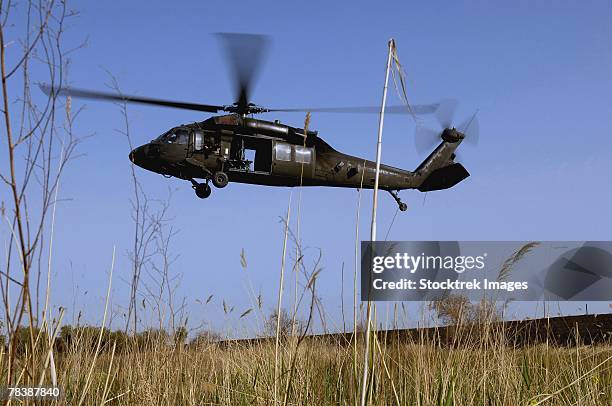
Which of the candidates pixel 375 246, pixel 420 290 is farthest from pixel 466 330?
pixel 375 246

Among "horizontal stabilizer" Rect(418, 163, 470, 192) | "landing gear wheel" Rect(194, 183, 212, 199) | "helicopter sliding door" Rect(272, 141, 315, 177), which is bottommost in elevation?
"landing gear wheel" Rect(194, 183, 212, 199)

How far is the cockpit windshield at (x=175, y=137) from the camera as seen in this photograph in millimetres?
10953

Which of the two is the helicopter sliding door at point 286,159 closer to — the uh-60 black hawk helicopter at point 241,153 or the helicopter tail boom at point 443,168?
the uh-60 black hawk helicopter at point 241,153

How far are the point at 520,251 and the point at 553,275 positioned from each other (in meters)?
2.63

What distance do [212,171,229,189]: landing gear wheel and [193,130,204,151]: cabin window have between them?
565 millimetres

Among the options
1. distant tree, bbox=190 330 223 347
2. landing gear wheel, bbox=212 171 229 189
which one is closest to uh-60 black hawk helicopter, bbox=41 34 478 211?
landing gear wheel, bbox=212 171 229 189

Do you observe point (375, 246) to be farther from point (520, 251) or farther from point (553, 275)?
point (553, 275)

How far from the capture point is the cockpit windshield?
1095 cm

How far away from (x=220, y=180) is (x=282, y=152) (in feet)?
4.55

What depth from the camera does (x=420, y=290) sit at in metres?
3.46

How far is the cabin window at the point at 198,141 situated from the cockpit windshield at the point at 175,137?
149 mm

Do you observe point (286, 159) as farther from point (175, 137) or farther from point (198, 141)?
point (175, 137)

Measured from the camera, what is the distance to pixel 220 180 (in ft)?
36.2

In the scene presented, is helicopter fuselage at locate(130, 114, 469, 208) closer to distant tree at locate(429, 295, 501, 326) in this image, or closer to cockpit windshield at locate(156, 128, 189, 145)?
cockpit windshield at locate(156, 128, 189, 145)
